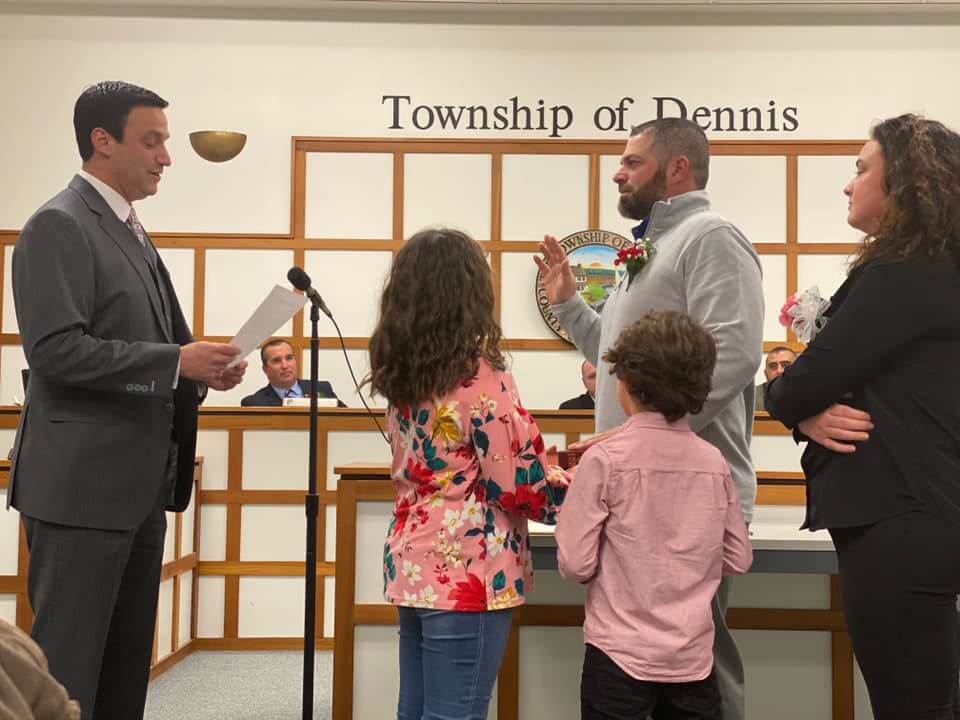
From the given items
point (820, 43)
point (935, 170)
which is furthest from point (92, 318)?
point (820, 43)

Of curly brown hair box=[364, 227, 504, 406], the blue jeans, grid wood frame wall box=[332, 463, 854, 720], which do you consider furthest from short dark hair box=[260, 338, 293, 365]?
the blue jeans

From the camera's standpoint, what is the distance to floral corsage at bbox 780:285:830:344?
1949 mm

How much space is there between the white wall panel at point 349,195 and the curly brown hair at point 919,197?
6.11 metres

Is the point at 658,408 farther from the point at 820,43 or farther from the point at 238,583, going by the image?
the point at 820,43

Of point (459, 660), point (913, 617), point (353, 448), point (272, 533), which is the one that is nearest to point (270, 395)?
point (272, 533)

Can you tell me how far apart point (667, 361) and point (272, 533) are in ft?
13.2

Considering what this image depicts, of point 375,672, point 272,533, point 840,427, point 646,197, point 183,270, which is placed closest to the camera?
point 840,427

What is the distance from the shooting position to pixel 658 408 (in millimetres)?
2039

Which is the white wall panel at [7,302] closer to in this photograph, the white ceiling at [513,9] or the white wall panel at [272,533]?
the white ceiling at [513,9]

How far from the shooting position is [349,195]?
25.4ft

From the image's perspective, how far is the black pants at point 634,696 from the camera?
6.47ft

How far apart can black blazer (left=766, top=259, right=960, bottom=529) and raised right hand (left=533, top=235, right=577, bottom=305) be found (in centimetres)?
96

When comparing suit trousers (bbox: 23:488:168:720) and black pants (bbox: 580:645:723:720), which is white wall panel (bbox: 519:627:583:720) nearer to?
black pants (bbox: 580:645:723:720)

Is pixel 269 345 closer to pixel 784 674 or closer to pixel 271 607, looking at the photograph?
pixel 271 607
